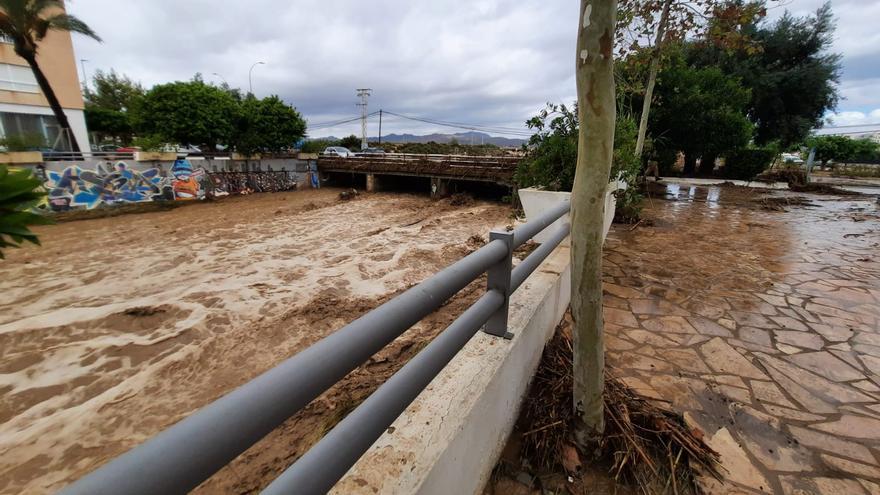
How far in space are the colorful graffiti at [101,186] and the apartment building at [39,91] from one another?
26.3 feet

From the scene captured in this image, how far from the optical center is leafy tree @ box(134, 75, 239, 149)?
16766 mm

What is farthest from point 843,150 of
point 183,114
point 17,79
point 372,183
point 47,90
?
point 17,79

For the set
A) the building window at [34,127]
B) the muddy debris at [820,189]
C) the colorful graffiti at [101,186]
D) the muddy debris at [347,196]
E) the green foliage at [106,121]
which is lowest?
the muddy debris at [347,196]

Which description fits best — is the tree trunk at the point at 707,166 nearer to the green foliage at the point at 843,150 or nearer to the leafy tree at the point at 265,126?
the green foliage at the point at 843,150

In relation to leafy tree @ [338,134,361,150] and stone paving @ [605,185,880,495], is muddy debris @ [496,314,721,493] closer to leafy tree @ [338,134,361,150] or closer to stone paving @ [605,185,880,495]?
stone paving @ [605,185,880,495]

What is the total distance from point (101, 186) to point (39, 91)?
468 inches

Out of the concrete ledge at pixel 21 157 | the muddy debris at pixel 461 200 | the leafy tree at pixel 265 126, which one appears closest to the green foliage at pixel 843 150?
the muddy debris at pixel 461 200

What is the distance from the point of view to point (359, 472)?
122 centimetres

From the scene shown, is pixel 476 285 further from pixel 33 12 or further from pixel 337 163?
pixel 33 12

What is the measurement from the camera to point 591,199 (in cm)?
181

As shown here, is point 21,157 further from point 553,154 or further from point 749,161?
point 749,161

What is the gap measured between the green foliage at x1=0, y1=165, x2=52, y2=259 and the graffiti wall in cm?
1614

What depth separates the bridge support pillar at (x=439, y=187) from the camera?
16906mm

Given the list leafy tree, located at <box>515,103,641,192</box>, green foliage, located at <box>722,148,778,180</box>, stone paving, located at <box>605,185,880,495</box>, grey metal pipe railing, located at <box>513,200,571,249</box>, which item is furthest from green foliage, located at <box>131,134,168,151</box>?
green foliage, located at <box>722,148,778,180</box>
